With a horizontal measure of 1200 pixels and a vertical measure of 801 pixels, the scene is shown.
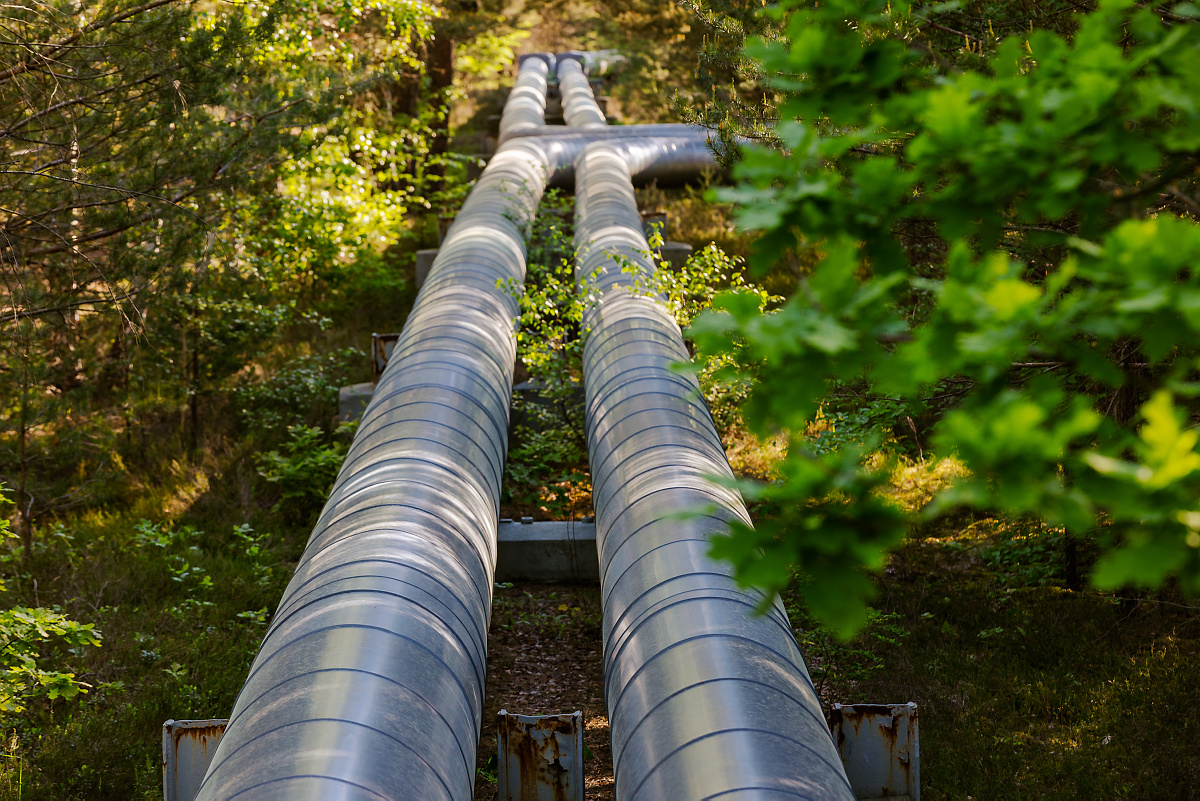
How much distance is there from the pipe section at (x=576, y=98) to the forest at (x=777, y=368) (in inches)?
133

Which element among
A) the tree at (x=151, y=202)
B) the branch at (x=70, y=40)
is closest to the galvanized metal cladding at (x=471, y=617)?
the tree at (x=151, y=202)

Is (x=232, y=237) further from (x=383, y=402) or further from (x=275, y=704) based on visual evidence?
(x=275, y=704)

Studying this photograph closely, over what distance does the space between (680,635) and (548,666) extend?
268 cm

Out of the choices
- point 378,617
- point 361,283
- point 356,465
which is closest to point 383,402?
point 356,465

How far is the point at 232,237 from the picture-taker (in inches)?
365

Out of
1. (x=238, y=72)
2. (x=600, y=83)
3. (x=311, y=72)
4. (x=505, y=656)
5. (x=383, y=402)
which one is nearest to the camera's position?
(x=383, y=402)

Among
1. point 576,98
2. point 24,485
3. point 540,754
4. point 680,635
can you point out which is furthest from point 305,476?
point 576,98

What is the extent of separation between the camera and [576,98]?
640 inches

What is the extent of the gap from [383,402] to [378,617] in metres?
2.26

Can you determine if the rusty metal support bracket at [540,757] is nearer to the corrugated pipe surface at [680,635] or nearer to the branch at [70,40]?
the corrugated pipe surface at [680,635]

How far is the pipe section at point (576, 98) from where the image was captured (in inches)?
554

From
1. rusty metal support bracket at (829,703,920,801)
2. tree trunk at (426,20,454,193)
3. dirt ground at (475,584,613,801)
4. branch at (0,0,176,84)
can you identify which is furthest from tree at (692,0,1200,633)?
tree trunk at (426,20,454,193)

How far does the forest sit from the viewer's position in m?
1.40

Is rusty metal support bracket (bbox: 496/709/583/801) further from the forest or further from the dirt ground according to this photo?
the forest
